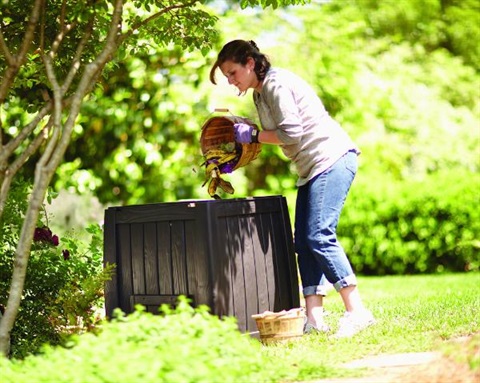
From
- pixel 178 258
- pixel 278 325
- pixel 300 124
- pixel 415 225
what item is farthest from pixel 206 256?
A: pixel 415 225

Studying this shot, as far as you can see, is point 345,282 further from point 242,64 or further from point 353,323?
point 242,64

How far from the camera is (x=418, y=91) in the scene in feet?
44.4

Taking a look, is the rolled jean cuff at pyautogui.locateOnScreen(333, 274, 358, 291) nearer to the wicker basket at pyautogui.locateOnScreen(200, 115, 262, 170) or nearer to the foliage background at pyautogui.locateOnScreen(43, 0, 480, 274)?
the wicker basket at pyautogui.locateOnScreen(200, 115, 262, 170)

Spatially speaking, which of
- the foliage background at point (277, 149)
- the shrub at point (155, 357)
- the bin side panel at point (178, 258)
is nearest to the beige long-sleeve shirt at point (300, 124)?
the bin side panel at point (178, 258)

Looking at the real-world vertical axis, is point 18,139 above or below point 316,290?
above

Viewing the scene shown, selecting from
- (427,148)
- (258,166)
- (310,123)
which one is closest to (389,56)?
(427,148)

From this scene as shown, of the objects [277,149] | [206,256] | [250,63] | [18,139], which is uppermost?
[277,149]

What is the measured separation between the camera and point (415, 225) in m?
9.36

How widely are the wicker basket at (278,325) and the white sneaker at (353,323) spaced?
0.75 feet

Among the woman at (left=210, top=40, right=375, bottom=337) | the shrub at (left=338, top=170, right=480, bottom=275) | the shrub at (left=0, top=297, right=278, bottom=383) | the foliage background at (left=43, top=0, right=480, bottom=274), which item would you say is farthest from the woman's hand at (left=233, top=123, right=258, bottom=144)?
the shrub at (left=338, top=170, right=480, bottom=275)

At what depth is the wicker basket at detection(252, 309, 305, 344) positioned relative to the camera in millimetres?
4449

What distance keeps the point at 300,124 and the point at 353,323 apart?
1.04m

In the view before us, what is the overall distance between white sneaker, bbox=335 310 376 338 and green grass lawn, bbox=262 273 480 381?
5cm

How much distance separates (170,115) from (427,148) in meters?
4.86
